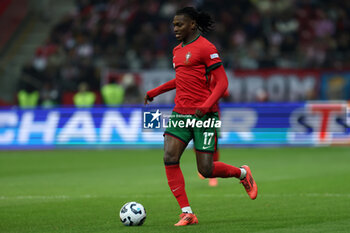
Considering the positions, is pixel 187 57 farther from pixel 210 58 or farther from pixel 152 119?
Answer: pixel 152 119

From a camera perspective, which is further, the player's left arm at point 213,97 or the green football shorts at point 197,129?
the green football shorts at point 197,129

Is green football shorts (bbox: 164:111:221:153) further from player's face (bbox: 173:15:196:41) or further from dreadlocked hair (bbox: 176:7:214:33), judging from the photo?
dreadlocked hair (bbox: 176:7:214:33)

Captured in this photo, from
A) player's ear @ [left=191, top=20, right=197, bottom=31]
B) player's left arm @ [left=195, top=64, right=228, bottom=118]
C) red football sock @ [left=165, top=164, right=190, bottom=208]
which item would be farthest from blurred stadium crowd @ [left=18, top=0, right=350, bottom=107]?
player's left arm @ [left=195, top=64, right=228, bottom=118]

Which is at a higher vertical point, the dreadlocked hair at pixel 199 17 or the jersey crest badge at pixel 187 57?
the dreadlocked hair at pixel 199 17

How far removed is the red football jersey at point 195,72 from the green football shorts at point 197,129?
8 cm

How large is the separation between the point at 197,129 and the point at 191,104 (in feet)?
0.90

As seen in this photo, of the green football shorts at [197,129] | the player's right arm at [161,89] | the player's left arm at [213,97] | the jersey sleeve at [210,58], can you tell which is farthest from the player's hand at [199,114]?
the player's right arm at [161,89]

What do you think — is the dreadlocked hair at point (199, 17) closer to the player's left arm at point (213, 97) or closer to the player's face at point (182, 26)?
the player's face at point (182, 26)

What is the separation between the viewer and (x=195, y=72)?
7.69 meters

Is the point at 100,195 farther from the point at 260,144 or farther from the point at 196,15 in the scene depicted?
the point at 260,144

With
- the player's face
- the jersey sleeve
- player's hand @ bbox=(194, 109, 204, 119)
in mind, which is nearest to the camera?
player's hand @ bbox=(194, 109, 204, 119)

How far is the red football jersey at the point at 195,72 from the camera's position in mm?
7633

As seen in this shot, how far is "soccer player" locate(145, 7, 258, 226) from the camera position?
7621 mm

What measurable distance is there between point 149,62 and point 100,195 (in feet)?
49.8
